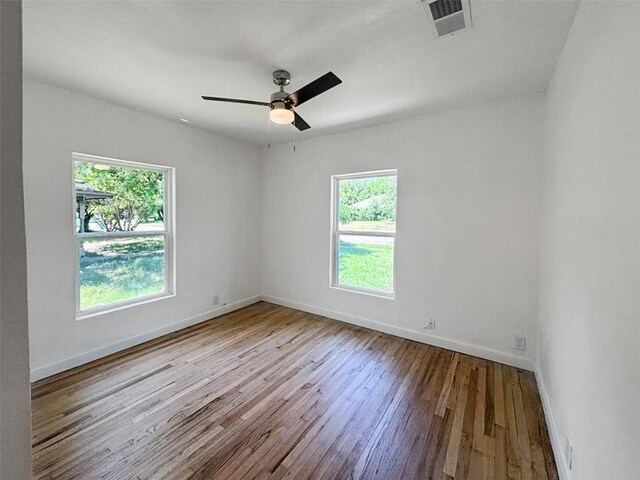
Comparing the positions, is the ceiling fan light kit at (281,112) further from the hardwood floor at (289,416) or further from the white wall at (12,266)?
the hardwood floor at (289,416)

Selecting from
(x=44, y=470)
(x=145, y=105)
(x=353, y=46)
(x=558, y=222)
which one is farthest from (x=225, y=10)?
(x=44, y=470)

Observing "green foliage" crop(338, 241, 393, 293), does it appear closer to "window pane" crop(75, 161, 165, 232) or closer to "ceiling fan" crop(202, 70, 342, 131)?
"ceiling fan" crop(202, 70, 342, 131)

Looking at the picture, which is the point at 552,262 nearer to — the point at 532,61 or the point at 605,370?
the point at 605,370

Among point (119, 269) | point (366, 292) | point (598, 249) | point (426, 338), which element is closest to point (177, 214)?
point (119, 269)

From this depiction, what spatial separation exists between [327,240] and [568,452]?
2983 millimetres

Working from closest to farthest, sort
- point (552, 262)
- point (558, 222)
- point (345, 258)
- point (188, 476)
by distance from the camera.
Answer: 1. point (188, 476)
2. point (558, 222)
3. point (552, 262)
4. point (345, 258)

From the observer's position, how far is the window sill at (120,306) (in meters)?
→ 2.76

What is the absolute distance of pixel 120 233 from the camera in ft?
9.93

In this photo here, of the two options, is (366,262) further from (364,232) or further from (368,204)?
(368,204)

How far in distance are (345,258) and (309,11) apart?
2.85m

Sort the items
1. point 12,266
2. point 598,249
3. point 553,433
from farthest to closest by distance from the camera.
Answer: point 553,433 → point 598,249 → point 12,266

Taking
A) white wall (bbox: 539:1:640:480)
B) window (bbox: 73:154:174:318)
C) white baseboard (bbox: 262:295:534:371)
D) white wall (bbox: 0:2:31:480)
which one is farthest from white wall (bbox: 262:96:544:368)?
white wall (bbox: 0:2:31:480)

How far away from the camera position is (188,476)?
61.0 inches

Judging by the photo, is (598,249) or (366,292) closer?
(598,249)
